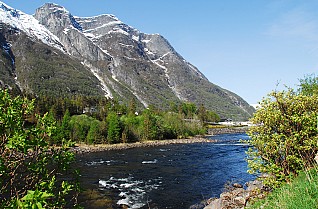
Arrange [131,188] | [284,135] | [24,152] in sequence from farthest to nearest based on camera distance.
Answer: [131,188], [284,135], [24,152]

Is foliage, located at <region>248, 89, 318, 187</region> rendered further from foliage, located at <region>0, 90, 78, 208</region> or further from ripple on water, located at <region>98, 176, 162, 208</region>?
ripple on water, located at <region>98, 176, 162, 208</region>

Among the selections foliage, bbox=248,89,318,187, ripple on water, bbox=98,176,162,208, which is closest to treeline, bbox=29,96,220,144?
ripple on water, bbox=98,176,162,208

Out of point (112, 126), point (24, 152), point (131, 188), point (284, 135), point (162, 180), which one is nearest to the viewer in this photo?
point (24, 152)

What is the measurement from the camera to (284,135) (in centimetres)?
1506

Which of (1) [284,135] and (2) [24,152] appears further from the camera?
(1) [284,135]

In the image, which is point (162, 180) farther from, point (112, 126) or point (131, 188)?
point (112, 126)

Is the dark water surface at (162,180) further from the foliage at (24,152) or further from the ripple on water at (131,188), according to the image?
the foliage at (24,152)

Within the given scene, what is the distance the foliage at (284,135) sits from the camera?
14.8m

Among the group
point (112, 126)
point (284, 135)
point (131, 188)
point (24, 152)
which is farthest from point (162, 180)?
point (112, 126)

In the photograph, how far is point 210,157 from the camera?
61.2m

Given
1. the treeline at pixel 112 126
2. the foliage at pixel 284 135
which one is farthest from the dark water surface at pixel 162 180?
the treeline at pixel 112 126

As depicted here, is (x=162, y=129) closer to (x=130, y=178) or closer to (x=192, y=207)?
(x=130, y=178)

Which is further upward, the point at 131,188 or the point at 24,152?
the point at 24,152

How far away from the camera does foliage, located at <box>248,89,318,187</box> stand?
14.8 metres
